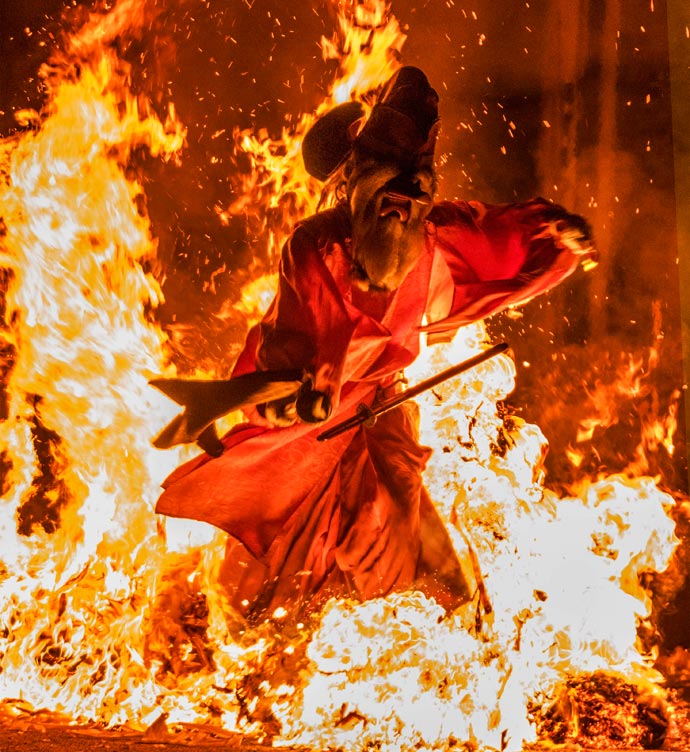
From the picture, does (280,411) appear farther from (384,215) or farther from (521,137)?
(521,137)

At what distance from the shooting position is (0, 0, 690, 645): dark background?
234 cm

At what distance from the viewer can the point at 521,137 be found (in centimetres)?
235

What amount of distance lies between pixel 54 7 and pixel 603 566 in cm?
268

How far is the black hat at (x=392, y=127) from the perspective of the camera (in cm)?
203

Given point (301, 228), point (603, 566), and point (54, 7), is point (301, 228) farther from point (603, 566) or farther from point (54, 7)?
point (603, 566)

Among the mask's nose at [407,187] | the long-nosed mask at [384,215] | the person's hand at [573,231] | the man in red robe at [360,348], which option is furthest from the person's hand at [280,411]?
the person's hand at [573,231]

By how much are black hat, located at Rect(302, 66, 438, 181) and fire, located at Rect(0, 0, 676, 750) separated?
19cm

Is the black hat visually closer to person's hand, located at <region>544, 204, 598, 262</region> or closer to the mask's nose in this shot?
the mask's nose

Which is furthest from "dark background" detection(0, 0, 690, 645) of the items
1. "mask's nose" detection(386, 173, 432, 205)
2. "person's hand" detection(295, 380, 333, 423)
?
"person's hand" detection(295, 380, 333, 423)

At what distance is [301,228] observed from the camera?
6.85 feet

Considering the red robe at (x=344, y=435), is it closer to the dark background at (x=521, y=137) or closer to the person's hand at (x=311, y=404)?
the person's hand at (x=311, y=404)

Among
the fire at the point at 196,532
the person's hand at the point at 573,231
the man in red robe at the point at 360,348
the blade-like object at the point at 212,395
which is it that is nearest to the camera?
the blade-like object at the point at 212,395

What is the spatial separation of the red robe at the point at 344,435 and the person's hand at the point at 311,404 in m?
0.05

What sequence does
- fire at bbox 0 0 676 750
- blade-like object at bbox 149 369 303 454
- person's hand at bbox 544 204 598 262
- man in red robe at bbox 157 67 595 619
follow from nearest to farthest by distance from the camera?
blade-like object at bbox 149 369 303 454 < man in red robe at bbox 157 67 595 619 < person's hand at bbox 544 204 598 262 < fire at bbox 0 0 676 750
